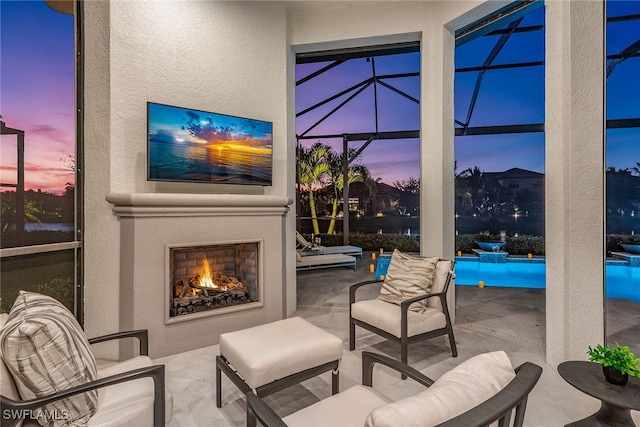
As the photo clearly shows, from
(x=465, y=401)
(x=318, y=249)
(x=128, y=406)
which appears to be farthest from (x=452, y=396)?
(x=318, y=249)

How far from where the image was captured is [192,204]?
3.08 m

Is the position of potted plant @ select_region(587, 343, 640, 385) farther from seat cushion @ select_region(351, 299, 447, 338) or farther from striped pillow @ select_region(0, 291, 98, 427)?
striped pillow @ select_region(0, 291, 98, 427)

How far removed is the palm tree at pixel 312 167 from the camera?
934 cm

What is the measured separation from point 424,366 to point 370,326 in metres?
0.56

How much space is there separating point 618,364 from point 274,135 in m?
3.62

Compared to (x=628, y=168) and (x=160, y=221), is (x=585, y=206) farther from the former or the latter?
(x=160, y=221)

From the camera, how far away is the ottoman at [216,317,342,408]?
6.16 ft

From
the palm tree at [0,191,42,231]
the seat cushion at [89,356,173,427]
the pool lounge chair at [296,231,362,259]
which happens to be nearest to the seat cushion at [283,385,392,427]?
the seat cushion at [89,356,173,427]

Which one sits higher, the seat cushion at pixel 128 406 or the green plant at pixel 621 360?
the green plant at pixel 621 360

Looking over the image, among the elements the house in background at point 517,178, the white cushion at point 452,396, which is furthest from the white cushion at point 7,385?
the house in background at point 517,178

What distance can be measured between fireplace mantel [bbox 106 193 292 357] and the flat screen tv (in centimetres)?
27

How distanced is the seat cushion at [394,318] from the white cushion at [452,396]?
163 cm

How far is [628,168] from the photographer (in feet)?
9.17

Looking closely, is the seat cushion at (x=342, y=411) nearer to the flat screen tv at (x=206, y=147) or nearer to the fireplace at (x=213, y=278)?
the fireplace at (x=213, y=278)
